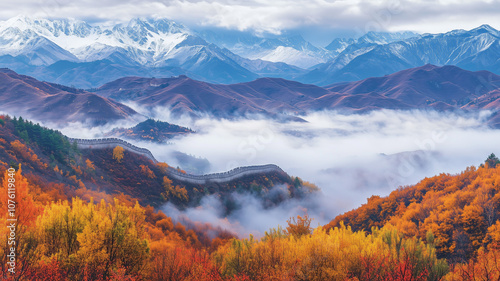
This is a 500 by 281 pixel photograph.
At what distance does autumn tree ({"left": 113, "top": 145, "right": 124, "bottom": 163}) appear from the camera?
10727 centimetres

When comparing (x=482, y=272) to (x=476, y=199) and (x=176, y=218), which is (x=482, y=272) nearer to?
(x=476, y=199)

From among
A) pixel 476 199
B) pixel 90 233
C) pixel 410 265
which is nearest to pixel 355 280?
pixel 410 265

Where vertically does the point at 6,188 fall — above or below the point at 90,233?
above

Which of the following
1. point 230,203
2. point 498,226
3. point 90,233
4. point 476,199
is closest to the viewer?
point 90,233

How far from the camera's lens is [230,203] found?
11375cm

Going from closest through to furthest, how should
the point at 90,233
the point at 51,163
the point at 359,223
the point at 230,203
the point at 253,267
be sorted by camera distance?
1. the point at 90,233
2. the point at 253,267
3. the point at 51,163
4. the point at 359,223
5. the point at 230,203

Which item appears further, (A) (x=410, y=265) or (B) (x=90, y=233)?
(A) (x=410, y=265)

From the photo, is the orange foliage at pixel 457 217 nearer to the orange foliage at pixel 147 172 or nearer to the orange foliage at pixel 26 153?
the orange foliage at pixel 147 172

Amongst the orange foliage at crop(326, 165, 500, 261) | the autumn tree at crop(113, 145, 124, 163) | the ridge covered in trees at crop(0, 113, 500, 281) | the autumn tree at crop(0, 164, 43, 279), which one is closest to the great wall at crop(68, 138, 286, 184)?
the autumn tree at crop(113, 145, 124, 163)

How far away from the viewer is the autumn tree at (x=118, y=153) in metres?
107

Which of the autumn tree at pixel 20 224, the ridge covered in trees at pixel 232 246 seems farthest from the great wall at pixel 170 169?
the autumn tree at pixel 20 224

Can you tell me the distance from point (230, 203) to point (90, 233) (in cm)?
7894

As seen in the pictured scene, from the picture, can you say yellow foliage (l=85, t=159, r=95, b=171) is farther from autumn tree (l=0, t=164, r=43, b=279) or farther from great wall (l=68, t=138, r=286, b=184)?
autumn tree (l=0, t=164, r=43, b=279)

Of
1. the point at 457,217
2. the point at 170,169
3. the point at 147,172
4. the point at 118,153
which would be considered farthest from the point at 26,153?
the point at 457,217
